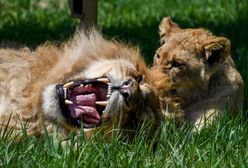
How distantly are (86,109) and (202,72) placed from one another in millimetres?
1271

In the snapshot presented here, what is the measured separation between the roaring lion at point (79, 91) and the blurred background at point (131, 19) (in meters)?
2.97

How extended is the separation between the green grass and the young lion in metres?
0.46

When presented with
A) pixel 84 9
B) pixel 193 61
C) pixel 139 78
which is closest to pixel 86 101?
pixel 139 78

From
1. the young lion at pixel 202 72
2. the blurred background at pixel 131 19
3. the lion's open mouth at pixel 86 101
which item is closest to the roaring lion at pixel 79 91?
Result: the lion's open mouth at pixel 86 101

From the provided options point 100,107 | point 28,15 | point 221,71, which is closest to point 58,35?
point 28,15

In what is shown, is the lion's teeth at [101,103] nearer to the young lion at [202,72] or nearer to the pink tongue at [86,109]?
the pink tongue at [86,109]

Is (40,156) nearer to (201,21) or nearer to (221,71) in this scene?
(221,71)

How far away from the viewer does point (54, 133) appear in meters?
4.51

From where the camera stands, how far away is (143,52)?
7930 mm

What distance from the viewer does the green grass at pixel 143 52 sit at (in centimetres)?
423

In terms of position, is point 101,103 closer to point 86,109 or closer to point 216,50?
point 86,109

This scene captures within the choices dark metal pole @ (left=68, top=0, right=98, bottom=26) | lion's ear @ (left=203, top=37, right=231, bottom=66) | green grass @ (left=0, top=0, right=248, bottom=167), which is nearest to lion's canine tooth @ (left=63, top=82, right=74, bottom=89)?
green grass @ (left=0, top=0, right=248, bottom=167)

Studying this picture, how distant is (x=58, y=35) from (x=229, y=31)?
184 centimetres

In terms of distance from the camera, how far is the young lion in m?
5.56
